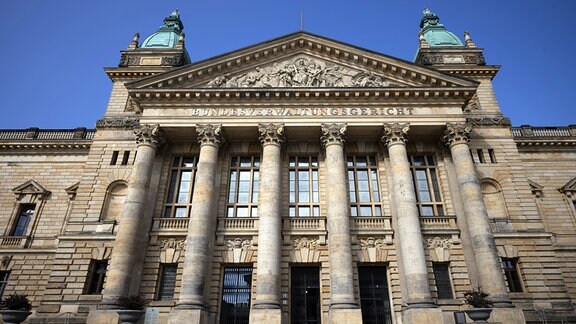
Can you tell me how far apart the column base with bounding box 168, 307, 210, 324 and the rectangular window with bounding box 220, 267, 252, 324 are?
211 centimetres

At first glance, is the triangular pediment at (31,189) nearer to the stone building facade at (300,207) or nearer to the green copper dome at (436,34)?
the stone building facade at (300,207)

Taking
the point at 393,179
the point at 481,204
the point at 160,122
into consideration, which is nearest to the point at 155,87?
the point at 160,122

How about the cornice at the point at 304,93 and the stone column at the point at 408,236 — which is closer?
the stone column at the point at 408,236

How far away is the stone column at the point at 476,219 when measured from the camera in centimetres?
1783

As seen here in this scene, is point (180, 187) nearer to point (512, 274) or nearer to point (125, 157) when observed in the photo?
point (125, 157)

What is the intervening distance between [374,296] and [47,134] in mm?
28567

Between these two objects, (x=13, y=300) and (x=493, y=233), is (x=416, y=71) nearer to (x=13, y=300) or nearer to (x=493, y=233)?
(x=493, y=233)

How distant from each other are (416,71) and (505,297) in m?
13.1

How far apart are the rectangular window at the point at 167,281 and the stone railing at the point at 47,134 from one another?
50.4ft

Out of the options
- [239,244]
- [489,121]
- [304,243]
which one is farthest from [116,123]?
[489,121]

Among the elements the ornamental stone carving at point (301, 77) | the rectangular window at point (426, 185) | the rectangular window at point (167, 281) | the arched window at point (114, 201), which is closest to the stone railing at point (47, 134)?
the arched window at point (114, 201)

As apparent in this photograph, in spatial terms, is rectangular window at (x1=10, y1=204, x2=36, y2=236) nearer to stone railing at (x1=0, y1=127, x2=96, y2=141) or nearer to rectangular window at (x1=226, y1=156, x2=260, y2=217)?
stone railing at (x1=0, y1=127, x2=96, y2=141)

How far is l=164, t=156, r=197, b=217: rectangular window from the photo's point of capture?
21.8 m

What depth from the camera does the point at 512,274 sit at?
2023cm
